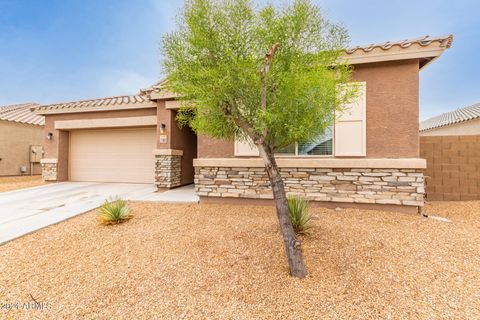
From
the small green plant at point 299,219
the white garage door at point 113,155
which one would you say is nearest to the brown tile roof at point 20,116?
the white garage door at point 113,155

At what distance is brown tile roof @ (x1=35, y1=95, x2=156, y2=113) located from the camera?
10125mm

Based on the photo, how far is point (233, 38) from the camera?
131 inches

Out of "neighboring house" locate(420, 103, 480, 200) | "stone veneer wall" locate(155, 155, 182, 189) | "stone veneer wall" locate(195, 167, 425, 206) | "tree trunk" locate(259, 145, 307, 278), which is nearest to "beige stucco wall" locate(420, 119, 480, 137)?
"neighboring house" locate(420, 103, 480, 200)

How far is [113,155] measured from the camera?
36.5ft

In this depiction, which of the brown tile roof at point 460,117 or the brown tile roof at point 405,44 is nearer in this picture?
the brown tile roof at point 405,44

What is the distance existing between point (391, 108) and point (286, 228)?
478cm

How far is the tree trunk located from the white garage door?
8513 mm

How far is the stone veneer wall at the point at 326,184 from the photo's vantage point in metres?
5.62

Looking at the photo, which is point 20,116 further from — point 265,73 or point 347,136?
point 347,136

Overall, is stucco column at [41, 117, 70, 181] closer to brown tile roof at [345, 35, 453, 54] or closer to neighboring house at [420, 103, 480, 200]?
brown tile roof at [345, 35, 453, 54]

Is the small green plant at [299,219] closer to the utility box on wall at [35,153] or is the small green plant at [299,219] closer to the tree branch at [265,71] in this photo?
the tree branch at [265,71]

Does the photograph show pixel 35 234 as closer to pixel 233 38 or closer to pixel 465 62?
pixel 233 38

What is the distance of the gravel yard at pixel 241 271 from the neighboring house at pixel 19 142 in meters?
14.0

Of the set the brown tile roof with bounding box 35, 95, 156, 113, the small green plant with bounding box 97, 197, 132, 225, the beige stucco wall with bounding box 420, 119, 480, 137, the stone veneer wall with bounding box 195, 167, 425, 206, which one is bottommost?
the small green plant with bounding box 97, 197, 132, 225
